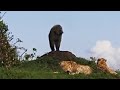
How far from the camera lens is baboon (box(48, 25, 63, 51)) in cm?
1044

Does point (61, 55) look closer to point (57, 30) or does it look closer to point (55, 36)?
point (55, 36)

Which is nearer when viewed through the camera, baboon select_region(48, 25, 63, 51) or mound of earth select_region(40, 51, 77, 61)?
mound of earth select_region(40, 51, 77, 61)

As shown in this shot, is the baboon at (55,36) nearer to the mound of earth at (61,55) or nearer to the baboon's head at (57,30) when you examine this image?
the baboon's head at (57,30)

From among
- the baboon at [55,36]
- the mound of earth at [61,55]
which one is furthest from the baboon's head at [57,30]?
the mound of earth at [61,55]

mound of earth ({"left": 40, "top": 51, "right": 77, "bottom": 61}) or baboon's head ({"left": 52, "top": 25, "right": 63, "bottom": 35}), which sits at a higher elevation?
baboon's head ({"left": 52, "top": 25, "right": 63, "bottom": 35})

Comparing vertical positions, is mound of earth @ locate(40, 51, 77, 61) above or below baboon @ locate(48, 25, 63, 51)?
below

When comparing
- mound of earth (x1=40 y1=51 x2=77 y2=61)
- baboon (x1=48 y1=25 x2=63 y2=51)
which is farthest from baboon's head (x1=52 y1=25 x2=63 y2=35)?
mound of earth (x1=40 y1=51 x2=77 y2=61)

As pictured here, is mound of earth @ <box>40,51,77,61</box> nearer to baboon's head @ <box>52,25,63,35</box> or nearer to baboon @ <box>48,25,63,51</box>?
baboon @ <box>48,25,63,51</box>
